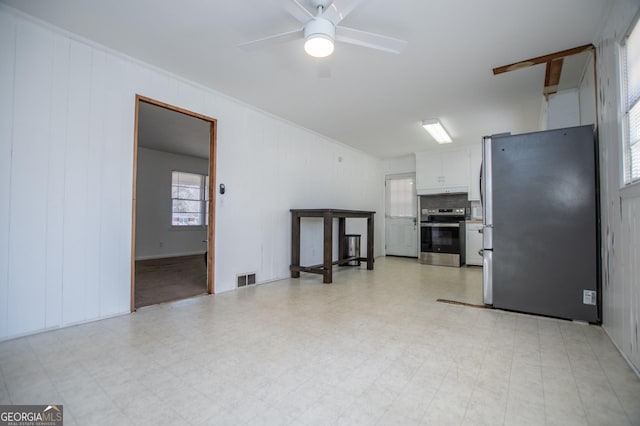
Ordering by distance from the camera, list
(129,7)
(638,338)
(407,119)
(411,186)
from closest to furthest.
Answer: (638,338) < (129,7) < (407,119) < (411,186)

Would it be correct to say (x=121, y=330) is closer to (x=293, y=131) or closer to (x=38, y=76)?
(x=38, y=76)

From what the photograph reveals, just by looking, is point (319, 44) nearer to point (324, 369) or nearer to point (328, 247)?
point (324, 369)

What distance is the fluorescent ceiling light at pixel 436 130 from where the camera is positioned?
179 inches

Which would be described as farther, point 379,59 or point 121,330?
point 379,59

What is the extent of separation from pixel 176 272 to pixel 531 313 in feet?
16.4

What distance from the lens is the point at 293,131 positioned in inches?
190

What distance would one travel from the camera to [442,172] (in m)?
6.37

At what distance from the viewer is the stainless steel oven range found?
591cm

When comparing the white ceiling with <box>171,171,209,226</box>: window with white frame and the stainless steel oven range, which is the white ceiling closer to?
the stainless steel oven range

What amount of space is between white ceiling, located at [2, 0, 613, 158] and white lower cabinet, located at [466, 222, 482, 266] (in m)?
2.37

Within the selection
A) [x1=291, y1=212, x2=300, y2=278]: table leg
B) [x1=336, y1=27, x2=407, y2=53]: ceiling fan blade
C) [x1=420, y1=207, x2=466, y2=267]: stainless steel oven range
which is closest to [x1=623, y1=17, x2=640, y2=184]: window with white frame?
[x1=336, y1=27, x2=407, y2=53]: ceiling fan blade

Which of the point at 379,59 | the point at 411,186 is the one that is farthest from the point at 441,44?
the point at 411,186

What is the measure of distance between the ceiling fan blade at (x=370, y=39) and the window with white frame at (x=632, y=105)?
53.9 inches

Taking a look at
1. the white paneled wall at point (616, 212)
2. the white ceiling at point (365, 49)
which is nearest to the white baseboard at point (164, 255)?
the white ceiling at point (365, 49)
